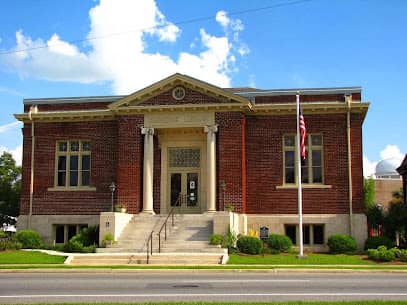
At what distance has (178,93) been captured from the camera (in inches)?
1192

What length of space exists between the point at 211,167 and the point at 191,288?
1524 centimetres

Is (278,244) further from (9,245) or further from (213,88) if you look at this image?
(9,245)

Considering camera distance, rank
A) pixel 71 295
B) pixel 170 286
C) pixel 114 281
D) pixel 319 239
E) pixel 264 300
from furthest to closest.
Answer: pixel 319 239, pixel 114 281, pixel 170 286, pixel 71 295, pixel 264 300

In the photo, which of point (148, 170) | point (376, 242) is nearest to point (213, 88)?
point (148, 170)

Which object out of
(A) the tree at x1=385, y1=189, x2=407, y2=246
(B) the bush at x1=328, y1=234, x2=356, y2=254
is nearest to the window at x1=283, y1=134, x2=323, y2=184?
(B) the bush at x1=328, y1=234, x2=356, y2=254

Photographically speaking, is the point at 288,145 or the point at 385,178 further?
the point at 385,178

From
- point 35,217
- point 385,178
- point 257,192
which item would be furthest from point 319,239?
point 385,178

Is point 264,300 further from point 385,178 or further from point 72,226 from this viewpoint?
point 385,178

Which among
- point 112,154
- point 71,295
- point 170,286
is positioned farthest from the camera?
point 112,154

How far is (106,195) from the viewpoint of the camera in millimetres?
31469

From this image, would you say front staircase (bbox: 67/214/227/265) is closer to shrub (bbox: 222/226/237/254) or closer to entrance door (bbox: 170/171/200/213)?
shrub (bbox: 222/226/237/254)

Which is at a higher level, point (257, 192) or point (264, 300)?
point (257, 192)

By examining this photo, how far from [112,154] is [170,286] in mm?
17769

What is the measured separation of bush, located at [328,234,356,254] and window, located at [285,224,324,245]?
1.81m
